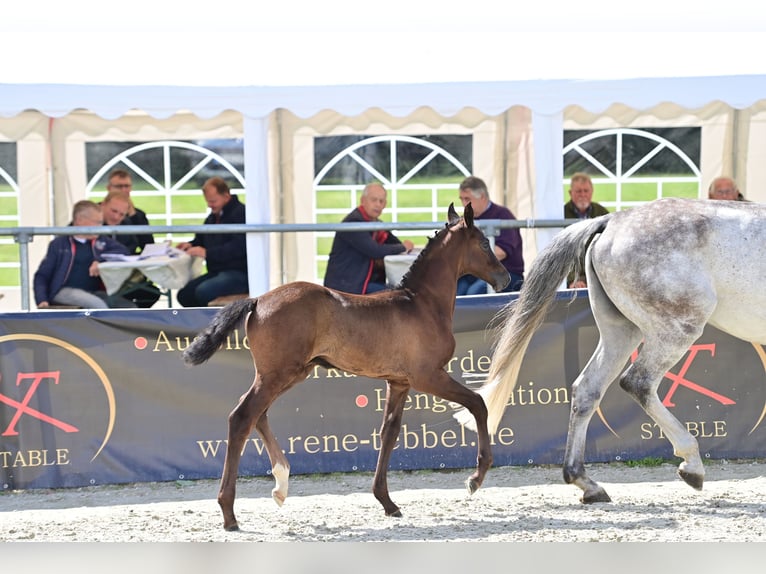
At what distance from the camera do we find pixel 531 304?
646 cm

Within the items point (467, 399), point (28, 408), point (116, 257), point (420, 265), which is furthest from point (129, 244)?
point (467, 399)

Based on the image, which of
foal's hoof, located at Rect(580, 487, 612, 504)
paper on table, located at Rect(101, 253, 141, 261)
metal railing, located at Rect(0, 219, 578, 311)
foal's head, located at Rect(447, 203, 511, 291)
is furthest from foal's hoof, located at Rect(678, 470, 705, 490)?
paper on table, located at Rect(101, 253, 141, 261)

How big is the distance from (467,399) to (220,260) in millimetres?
3909

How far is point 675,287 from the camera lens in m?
5.95

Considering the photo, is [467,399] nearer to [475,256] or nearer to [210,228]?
[475,256]

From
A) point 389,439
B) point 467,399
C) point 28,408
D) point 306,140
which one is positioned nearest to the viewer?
point 467,399

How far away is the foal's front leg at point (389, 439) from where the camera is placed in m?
5.95

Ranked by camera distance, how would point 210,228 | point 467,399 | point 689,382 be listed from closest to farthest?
point 467,399 → point 689,382 → point 210,228

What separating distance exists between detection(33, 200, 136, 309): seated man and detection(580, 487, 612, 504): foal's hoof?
4232mm

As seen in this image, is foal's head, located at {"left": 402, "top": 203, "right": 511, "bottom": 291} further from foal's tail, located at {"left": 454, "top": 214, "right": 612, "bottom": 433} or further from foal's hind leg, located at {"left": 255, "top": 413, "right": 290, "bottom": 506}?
foal's hind leg, located at {"left": 255, "top": 413, "right": 290, "bottom": 506}

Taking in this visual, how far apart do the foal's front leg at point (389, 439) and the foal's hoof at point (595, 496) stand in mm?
1079

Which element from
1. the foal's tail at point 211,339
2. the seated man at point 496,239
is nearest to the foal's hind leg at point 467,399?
the foal's tail at point 211,339

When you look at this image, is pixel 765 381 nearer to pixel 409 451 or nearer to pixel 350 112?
pixel 409 451

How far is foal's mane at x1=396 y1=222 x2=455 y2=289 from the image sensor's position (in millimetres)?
6059
